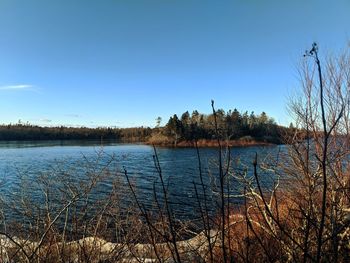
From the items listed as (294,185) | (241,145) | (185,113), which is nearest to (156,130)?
(185,113)

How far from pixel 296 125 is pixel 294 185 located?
181 cm

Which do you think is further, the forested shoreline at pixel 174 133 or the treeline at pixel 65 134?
the treeline at pixel 65 134

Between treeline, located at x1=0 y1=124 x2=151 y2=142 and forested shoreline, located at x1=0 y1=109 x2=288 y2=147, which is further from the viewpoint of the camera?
treeline, located at x1=0 y1=124 x2=151 y2=142

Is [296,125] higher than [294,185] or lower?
higher

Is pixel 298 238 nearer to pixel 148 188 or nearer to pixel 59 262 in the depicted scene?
pixel 59 262

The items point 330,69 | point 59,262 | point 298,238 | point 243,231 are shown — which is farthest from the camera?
point 330,69

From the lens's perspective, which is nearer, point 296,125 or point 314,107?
point 314,107

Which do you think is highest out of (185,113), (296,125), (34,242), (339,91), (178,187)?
(185,113)

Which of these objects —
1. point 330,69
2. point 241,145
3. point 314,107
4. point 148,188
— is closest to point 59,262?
Result: point 314,107

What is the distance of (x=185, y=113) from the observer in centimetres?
9000

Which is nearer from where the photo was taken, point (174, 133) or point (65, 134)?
point (174, 133)

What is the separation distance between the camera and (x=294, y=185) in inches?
385

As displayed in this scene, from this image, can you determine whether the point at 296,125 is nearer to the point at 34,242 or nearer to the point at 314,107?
the point at 314,107

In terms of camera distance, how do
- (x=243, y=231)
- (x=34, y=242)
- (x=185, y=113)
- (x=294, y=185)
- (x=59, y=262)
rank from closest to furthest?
1. (x=59, y=262)
2. (x=34, y=242)
3. (x=243, y=231)
4. (x=294, y=185)
5. (x=185, y=113)
